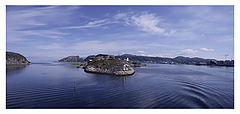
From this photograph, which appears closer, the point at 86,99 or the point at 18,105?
the point at 18,105

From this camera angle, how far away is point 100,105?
1052 centimetres

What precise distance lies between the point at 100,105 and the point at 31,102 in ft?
20.4

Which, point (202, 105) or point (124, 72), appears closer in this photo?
point (202, 105)

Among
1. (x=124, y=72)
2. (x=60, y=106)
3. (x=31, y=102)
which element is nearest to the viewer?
(x=60, y=106)

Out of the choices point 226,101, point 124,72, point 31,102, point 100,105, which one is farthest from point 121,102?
point 124,72

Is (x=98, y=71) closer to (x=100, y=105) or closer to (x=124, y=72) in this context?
(x=124, y=72)
